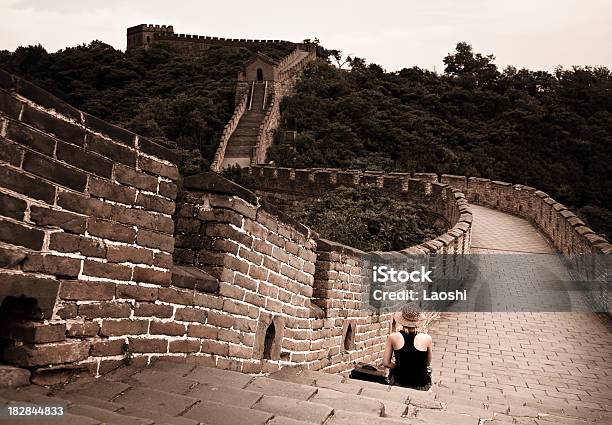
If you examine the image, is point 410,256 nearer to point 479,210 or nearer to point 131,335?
point 131,335

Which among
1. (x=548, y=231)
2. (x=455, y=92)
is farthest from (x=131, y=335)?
(x=455, y=92)

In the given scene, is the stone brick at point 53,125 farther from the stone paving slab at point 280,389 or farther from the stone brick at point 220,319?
the stone paving slab at point 280,389

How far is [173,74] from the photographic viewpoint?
4466cm

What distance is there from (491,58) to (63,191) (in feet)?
138

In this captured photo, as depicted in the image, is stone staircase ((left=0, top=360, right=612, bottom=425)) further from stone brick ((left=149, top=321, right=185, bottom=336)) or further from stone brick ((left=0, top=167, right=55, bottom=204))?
stone brick ((left=0, top=167, right=55, bottom=204))

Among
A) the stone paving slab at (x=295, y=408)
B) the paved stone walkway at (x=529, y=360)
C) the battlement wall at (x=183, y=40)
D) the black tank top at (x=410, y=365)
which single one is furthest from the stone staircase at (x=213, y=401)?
the battlement wall at (x=183, y=40)

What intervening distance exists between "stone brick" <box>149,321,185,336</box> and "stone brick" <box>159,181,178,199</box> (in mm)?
710

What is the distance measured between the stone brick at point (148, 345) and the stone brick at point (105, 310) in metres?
0.17

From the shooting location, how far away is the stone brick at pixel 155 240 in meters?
3.02

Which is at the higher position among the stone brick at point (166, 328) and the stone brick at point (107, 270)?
the stone brick at point (107, 270)

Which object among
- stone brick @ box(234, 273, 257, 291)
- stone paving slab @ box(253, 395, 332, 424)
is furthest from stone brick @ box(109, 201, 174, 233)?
stone paving slab @ box(253, 395, 332, 424)

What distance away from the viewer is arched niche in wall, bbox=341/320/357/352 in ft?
21.7

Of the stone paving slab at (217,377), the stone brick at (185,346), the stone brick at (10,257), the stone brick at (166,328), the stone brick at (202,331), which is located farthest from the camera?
the stone brick at (202,331)

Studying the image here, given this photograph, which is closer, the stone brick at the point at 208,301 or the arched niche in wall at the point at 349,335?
the stone brick at the point at 208,301
